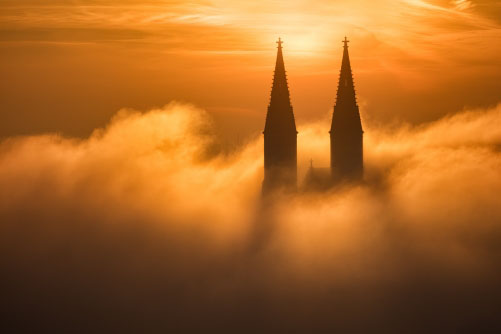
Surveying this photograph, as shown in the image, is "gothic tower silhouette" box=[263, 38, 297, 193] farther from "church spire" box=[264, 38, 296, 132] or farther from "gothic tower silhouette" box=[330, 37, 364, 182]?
"gothic tower silhouette" box=[330, 37, 364, 182]

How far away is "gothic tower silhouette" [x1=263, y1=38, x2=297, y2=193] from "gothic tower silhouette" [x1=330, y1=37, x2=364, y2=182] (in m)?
3.87

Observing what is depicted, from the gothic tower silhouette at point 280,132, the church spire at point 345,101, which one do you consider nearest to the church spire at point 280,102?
the gothic tower silhouette at point 280,132

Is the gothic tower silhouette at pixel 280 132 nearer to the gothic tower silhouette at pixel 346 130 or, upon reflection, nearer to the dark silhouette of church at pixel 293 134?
the dark silhouette of church at pixel 293 134

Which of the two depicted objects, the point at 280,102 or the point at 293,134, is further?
the point at 293,134

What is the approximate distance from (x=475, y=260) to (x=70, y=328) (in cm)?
5100

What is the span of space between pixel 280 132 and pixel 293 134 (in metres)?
1.35

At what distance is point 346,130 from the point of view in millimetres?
77812

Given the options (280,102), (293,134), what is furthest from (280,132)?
(280,102)

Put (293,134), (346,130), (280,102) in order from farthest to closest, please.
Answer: (346,130)
(293,134)
(280,102)

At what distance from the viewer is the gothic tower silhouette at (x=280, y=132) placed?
7675cm

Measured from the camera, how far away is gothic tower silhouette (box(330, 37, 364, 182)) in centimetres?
7750

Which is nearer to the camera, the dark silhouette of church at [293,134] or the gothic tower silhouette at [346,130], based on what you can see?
the dark silhouette of church at [293,134]

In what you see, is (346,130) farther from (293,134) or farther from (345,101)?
(293,134)

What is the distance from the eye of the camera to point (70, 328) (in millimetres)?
103750
